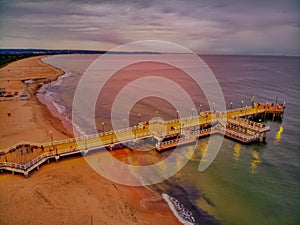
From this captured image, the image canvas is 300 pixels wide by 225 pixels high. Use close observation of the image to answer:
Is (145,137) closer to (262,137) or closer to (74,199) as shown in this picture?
(74,199)

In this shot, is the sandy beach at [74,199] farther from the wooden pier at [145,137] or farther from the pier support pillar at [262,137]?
the pier support pillar at [262,137]

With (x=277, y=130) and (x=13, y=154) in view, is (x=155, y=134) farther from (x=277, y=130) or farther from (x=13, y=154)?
(x=277, y=130)

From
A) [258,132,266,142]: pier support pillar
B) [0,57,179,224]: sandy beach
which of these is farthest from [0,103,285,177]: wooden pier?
[0,57,179,224]: sandy beach

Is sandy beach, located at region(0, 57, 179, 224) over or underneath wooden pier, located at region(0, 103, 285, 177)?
underneath

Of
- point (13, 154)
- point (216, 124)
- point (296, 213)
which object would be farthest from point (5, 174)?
point (216, 124)

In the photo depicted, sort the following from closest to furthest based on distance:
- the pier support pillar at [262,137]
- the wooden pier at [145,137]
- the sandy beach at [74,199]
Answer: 1. the sandy beach at [74,199]
2. the wooden pier at [145,137]
3. the pier support pillar at [262,137]

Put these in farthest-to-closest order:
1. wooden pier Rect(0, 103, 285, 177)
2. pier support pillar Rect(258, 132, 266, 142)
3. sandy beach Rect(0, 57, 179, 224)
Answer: pier support pillar Rect(258, 132, 266, 142) → wooden pier Rect(0, 103, 285, 177) → sandy beach Rect(0, 57, 179, 224)

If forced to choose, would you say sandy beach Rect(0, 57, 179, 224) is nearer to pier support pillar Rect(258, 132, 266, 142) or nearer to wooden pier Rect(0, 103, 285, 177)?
wooden pier Rect(0, 103, 285, 177)

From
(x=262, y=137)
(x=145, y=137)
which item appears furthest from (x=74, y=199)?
(x=262, y=137)

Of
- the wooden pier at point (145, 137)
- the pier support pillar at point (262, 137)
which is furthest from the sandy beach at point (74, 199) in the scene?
the pier support pillar at point (262, 137)
